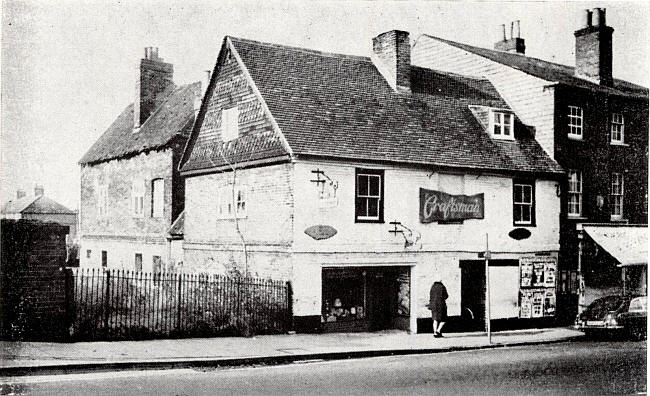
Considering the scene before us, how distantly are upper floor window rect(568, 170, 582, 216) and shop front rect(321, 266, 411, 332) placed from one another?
7372 mm

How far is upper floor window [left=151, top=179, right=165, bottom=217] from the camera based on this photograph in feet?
93.8

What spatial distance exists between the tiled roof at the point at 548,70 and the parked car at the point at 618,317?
8.02 m

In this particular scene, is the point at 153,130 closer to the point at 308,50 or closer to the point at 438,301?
the point at 308,50

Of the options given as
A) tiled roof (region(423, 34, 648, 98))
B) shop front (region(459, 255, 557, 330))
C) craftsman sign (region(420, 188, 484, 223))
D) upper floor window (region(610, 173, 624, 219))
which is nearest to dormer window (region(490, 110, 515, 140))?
tiled roof (region(423, 34, 648, 98))

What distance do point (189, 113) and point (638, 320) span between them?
18458mm

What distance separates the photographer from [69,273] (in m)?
15.0

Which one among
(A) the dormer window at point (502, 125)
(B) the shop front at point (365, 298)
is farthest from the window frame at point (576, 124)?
(B) the shop front at point (365, 298)

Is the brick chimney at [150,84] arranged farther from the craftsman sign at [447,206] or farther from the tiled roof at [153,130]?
the craftsman sign at [447,206]

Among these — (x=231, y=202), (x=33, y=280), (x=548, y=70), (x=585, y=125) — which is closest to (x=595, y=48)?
(x=548, y=70)

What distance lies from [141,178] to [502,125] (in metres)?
15.2

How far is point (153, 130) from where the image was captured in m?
30.4

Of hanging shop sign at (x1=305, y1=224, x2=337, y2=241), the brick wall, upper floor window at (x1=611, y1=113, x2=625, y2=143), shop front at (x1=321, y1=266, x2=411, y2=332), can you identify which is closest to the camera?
the brick wall

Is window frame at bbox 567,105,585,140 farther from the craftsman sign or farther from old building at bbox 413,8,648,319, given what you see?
the craftsman sign

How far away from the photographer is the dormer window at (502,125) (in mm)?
23578
